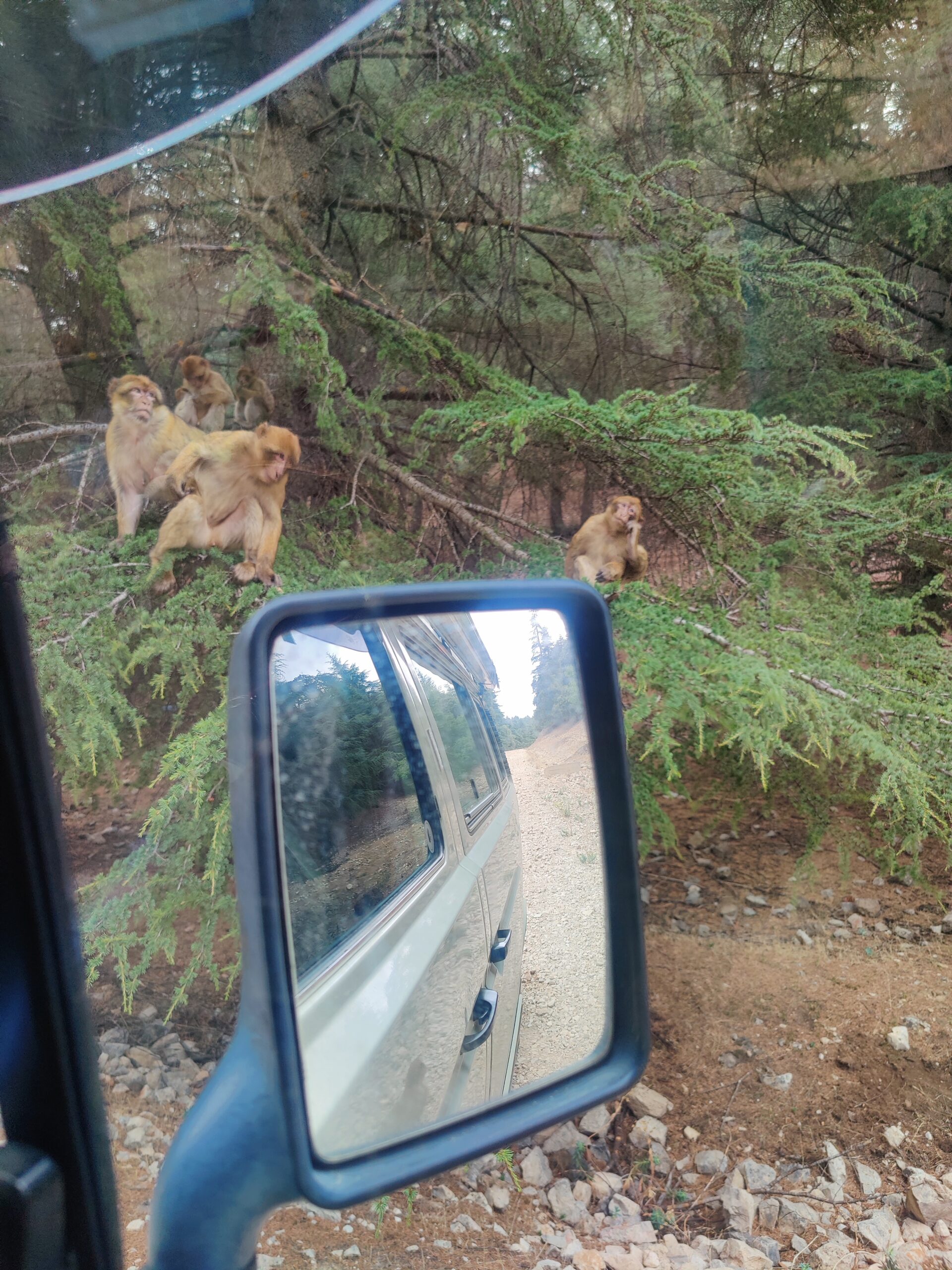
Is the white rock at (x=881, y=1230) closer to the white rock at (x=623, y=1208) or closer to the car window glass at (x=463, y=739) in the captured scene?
the white rock at (x=623, y=1208)

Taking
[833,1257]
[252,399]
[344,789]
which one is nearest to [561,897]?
[344,789]

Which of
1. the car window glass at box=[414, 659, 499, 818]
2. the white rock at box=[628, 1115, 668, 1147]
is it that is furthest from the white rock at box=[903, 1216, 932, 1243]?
the car window glass at box=[414, 659, 499, 818]

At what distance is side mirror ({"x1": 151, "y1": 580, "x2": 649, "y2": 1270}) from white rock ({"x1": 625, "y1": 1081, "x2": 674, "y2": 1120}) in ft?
6.65

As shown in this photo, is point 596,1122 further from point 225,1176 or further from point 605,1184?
point 225,1176

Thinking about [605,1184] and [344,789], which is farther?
[605,1184]

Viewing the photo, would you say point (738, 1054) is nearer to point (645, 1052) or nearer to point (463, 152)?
point (645, 1052)

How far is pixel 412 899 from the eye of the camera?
93 centimetres

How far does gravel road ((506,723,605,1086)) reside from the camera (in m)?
1.00

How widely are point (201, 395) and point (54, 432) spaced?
813 mm

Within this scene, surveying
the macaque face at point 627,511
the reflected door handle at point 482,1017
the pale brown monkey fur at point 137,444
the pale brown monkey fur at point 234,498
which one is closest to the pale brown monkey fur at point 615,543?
the macaque face at point 627,511

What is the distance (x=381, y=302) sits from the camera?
11.5ft

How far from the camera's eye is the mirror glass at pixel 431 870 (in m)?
0.77

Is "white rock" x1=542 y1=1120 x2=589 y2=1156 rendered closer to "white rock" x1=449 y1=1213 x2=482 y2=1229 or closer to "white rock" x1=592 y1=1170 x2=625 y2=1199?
"white rock" x1=592 y1=1170 x2=625 y2=1199

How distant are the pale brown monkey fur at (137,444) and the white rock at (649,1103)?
2633 mm
